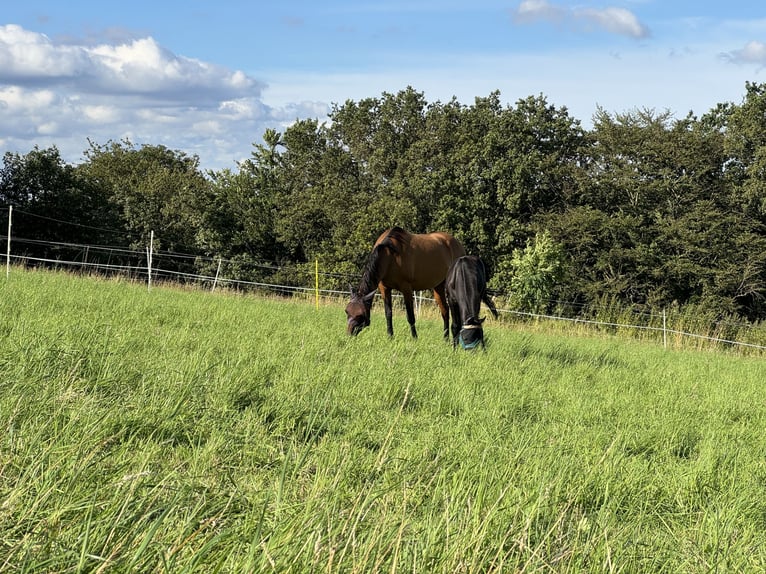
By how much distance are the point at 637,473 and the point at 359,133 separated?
34.6 metres

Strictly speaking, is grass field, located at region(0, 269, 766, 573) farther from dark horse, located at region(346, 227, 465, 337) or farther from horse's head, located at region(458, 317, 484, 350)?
dark horse, located at region(346, 227, 465, 337)

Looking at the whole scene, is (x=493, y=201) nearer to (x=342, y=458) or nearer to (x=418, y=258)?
(x=418, y=258)

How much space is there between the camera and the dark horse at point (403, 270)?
9282mm

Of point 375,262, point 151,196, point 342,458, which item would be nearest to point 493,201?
point 151,196

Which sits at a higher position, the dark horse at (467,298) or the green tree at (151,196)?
the green tree at (151,196)

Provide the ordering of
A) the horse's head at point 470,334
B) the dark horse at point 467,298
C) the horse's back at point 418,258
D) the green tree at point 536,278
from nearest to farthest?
the horse's head at point 470,334 < the dark horse at point 467,298 < the horse's back at point 418,258 < the green tree at point 536,278

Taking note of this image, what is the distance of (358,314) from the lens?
8.95 meters

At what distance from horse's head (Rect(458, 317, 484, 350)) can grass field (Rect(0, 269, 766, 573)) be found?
0.29 metres

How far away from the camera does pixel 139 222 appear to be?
34000 millimetres

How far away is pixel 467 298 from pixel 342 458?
5871 millimetres

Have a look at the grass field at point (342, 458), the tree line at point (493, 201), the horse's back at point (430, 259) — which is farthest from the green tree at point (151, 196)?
the grass field at point (342, 458)

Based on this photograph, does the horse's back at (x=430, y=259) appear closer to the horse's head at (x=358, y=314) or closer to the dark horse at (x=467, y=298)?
the dark horse at (x=467, y=298)

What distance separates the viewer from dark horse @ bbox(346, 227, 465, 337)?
928 centimetres

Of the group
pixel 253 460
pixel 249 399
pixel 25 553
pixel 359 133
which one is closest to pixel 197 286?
pixel 249 399
